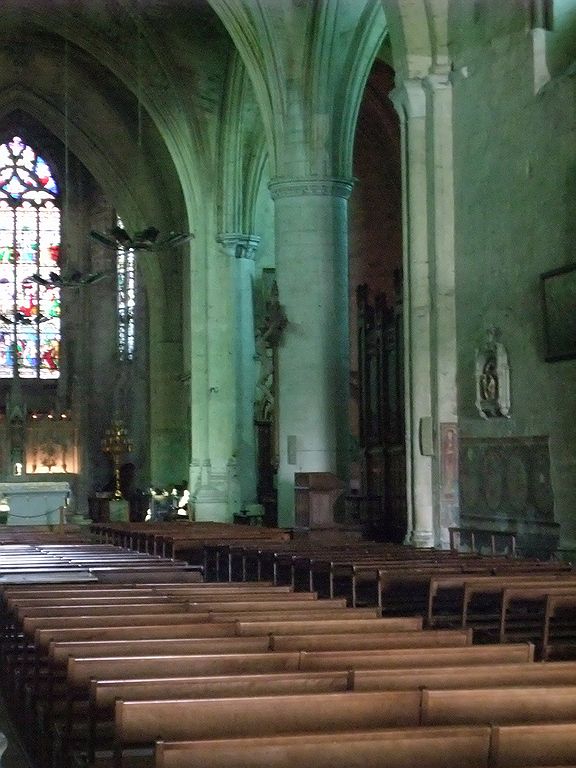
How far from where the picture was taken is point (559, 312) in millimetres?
13070

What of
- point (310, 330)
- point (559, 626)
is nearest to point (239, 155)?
point (310, 330)

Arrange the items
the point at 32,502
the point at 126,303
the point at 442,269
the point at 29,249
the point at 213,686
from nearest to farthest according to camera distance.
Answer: the point at 213,686 < the point at 442,269 < the point at 32,502 < the point at 126,303 < the point at 29,249

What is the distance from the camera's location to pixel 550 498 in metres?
13.4

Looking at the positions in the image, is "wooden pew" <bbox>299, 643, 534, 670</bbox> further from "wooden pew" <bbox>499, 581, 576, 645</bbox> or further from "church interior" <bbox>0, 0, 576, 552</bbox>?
"church interior" <bbox>0, 0, 576, 552</bbox>

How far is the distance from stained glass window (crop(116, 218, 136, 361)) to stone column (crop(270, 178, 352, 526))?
1723 cm

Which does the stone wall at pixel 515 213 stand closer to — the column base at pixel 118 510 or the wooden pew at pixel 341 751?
the wooden pew at pixel 341 751

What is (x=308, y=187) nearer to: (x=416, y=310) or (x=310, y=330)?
(x=310, y=330)

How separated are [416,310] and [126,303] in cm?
2261

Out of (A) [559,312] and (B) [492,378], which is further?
(B) [492,378]

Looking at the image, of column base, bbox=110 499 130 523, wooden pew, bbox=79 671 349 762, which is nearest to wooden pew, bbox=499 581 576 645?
wooden pew, bbox=79 671 349 762

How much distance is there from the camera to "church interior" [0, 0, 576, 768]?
7355 millimetres

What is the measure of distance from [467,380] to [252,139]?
1269 cm

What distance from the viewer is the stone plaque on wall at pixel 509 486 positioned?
44.3 feet

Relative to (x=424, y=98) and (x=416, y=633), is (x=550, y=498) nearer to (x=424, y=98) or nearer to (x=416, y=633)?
(x=424, y=98)
